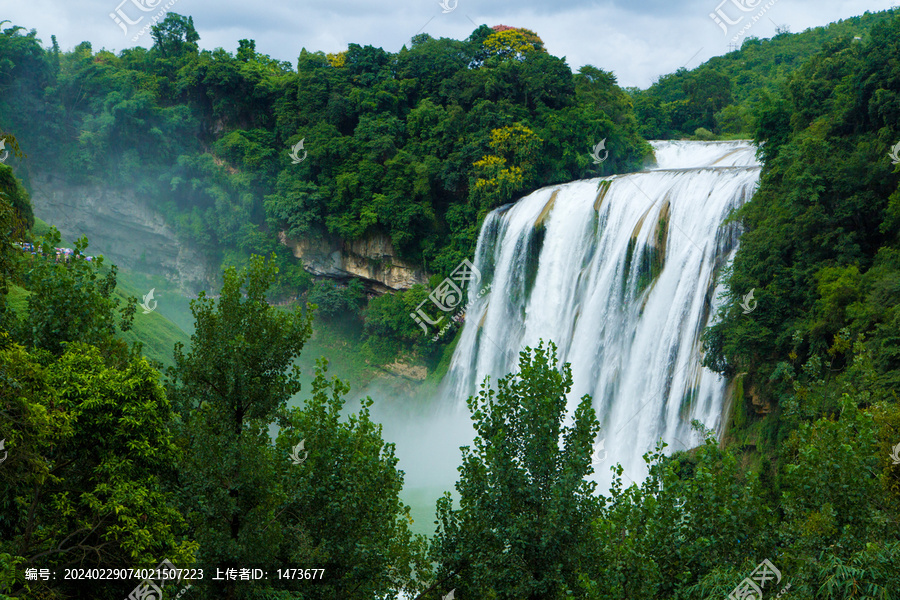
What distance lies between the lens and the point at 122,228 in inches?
1549

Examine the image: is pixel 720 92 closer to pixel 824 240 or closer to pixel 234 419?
pixel 824 240

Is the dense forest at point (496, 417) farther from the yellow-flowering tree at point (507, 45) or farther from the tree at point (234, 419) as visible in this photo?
the yellow-flowering tree at point (507, 45)

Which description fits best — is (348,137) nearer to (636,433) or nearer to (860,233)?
(636,433)

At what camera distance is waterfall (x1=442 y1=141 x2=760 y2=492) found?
1919 cm

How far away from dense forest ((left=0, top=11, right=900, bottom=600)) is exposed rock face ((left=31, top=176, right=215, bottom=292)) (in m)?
10.5

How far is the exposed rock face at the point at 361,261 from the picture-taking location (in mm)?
33500

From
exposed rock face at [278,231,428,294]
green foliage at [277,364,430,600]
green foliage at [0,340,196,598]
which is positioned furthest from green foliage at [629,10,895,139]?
green foliage at [0,340,196,598]

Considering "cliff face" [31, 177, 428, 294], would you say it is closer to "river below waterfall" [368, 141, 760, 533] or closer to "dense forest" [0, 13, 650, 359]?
"dense forest" [0, 13, 650, 359]

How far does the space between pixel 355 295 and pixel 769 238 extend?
21.7 meters

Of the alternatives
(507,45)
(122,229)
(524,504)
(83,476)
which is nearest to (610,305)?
(524,504)

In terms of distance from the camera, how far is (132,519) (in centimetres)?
742

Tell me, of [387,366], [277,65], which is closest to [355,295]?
[387,366]

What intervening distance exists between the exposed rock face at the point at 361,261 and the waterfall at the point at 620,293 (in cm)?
533

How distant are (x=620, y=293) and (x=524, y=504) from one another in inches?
532
